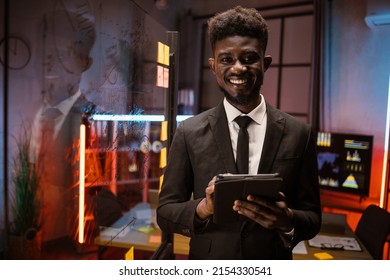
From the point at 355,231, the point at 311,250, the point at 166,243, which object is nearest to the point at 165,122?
the point at 166,243

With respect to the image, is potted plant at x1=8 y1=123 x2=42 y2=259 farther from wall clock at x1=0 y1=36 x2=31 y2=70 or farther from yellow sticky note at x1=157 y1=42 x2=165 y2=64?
yellow sticky note at x1=157 y1=42 x2=165 y2=64

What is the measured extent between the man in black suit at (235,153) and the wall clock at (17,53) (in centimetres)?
63

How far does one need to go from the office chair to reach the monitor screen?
12.6 inches

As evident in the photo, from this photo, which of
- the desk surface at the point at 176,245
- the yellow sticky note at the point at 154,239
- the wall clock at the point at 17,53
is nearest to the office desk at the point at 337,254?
the desk surface at the point at 176,245

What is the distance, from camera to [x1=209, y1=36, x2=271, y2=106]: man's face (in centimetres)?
110

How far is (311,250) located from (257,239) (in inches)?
43.8

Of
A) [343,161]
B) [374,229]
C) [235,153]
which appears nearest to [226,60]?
[235,153]

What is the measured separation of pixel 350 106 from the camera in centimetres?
273

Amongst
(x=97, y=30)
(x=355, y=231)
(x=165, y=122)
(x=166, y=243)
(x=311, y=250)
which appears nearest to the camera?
(x=97, y=30)

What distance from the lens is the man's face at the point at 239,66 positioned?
1101 mm

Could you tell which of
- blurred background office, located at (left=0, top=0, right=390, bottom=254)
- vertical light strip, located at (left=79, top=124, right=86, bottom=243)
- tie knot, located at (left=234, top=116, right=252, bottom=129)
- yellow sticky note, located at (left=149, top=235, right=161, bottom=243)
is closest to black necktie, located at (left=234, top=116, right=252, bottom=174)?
tie knot, located at (left=234, top=116, right=252, bottom=129)

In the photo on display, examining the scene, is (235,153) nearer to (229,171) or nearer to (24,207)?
(229,171)
